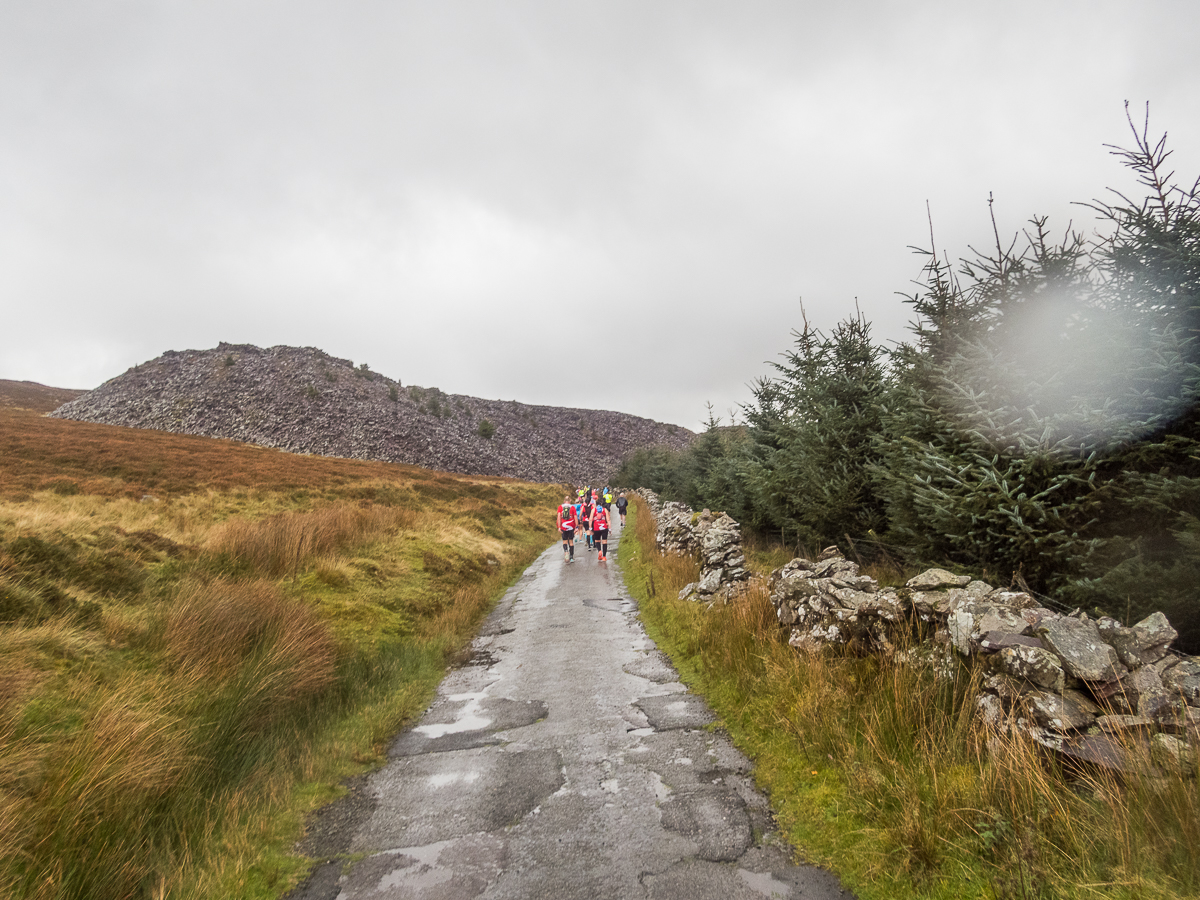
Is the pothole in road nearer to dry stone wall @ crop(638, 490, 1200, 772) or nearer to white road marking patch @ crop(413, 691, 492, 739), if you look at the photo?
white road marking patch @ crop(413, 691, 492, 739)

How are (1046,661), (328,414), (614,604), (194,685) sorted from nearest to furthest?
1. (1046,661)
2. (194,685)
3. (614,604)
4. (328,414)

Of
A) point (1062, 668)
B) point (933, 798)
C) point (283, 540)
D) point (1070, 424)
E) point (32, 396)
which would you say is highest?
point (32, 396)

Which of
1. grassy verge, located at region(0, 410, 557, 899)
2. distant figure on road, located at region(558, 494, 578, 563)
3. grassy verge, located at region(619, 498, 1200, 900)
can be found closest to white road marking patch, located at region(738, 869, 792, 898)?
grassy verge, located at region(619, 498, 1200, 900)

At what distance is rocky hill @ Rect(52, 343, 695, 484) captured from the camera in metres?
64.2

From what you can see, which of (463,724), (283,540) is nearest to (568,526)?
(283,540)

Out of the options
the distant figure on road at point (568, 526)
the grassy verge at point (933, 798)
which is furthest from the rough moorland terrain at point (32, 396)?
the grassy verge at point (933, 798)

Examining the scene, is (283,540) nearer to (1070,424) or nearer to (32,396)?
(1070,424)

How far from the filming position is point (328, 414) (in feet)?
225

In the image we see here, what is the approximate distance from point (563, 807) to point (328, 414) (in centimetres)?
7128

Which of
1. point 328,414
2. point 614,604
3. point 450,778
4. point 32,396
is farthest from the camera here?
point 32,396

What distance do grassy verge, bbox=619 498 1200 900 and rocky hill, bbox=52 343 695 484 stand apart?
5962 centimetres

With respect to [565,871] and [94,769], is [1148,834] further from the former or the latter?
[94,769]

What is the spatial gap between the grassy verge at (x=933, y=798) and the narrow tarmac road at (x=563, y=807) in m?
0.28

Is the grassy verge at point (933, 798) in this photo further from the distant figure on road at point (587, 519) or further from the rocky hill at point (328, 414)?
the rocky hill at point (328, 414)
